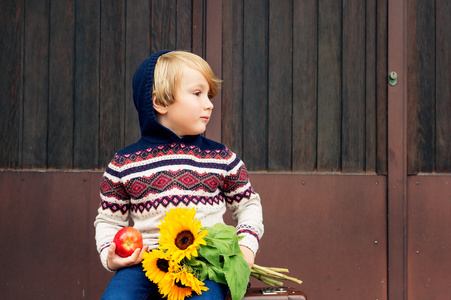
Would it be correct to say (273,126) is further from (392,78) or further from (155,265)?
(155,265)

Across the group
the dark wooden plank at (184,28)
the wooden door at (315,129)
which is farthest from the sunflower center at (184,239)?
the dark wooden plank at (184,28)

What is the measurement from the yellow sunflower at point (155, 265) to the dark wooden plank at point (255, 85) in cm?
150

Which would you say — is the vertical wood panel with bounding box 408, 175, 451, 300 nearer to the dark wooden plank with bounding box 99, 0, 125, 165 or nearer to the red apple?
the dark wooden plank with bounding box 99, 0, 125, 165

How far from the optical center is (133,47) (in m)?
3.00

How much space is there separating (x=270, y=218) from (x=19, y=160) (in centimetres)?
156

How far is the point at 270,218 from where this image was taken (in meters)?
2.99

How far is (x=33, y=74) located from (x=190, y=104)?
1.59m

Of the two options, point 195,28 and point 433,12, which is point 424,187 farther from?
point 195,28

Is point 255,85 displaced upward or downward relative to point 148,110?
upward

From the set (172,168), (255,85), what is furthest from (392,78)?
(172,168)

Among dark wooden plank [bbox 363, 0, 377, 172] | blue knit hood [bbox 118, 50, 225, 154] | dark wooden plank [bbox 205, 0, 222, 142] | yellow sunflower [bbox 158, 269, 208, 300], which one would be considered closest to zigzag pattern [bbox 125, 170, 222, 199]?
blue knit hood [bbox 118, 50, 225, 154]

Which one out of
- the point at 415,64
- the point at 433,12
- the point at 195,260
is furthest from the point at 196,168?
the point at 433,12

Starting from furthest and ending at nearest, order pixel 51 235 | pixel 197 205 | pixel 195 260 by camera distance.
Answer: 1. pixel 51 235
2. pixel 197 205
3. pixel 195 260

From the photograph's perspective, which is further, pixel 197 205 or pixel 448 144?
pixel 448 144
